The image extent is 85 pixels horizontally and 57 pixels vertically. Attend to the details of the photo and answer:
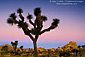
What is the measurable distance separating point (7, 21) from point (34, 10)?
3595mm

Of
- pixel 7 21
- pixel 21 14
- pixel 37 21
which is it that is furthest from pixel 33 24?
pixel 7 21

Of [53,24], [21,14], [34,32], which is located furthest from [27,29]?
[53,24]

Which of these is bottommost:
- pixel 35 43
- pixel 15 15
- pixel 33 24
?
pixel 35 43

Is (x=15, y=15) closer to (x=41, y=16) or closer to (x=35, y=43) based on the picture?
(x=41, y=16)

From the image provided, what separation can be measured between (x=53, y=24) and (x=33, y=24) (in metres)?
2.50

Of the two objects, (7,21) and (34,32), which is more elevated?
(7,21)

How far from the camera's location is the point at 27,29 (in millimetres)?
16891

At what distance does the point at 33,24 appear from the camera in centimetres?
1719

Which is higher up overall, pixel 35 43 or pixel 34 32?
pixel 34 32

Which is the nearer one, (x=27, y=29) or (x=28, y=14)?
(x=27, y=29)

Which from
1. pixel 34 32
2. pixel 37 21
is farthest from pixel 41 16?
pixel 34 32

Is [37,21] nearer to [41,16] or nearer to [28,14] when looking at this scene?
[41,16]

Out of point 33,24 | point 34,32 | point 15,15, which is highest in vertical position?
point 15,15

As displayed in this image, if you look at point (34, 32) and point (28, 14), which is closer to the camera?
point (34, 32)
